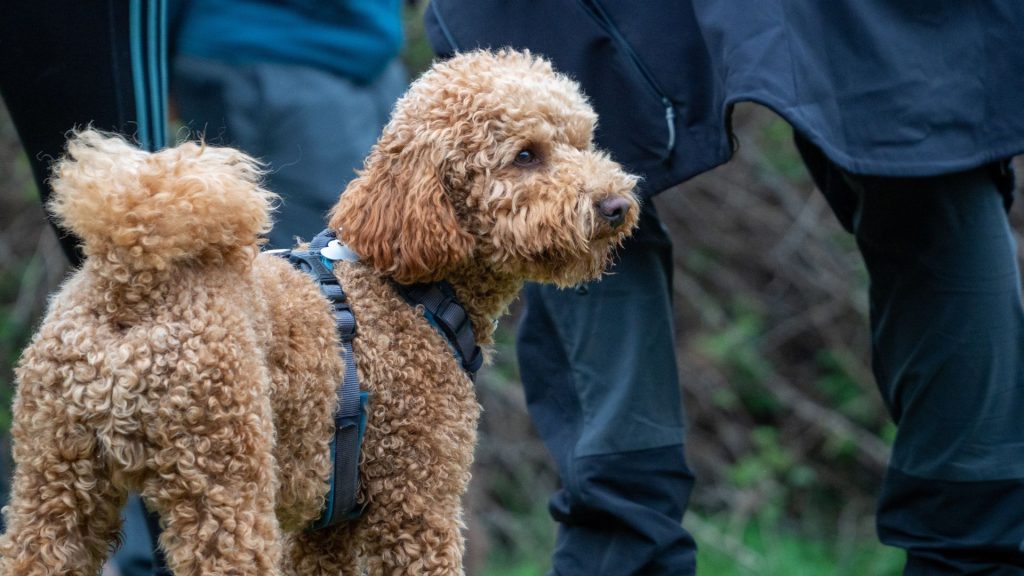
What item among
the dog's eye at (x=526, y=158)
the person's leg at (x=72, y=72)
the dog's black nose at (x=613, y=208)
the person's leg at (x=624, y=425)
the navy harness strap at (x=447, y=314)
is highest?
the person's leg at (x=72, y=72)

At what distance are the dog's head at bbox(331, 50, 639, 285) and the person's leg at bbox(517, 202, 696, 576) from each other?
40 cm

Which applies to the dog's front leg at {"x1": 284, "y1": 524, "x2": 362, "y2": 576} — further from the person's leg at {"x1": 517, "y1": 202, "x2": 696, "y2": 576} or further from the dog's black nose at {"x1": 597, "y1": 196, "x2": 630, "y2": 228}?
the dog's black nose at {"x1": 597, "y1": 196, "x2": 630, "y2": 228}

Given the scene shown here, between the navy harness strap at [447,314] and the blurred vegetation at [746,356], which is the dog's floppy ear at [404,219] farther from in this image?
the blurred vegetation at [746,356]

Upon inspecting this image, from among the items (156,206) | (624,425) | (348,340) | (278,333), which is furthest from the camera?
(624,425)

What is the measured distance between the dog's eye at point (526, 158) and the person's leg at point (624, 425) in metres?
0.46

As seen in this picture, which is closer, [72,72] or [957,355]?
[72,72]

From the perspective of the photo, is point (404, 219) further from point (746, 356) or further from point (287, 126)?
point (746, 356)

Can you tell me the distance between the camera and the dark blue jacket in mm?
2357

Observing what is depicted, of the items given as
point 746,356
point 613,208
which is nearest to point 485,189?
point 613,208

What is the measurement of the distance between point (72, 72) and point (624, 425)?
59.7 inches

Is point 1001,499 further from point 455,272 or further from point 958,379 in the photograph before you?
point 455,272

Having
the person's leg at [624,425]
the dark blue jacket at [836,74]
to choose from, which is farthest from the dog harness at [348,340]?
the dark blue jacket at [836,74]

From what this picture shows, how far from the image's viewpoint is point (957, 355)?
2672 millimetres

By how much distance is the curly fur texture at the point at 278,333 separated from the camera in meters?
1.91
